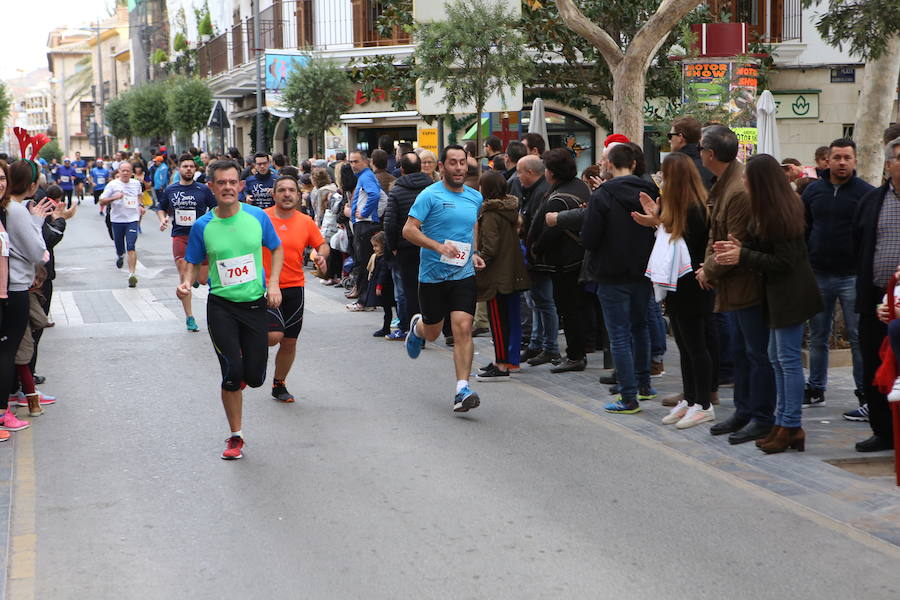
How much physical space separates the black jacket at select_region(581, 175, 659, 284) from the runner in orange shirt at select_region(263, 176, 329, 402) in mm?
1995

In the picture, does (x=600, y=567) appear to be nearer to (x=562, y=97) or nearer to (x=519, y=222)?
(x=519, y=222)

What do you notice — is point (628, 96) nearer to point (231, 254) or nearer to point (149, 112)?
point (231, 254)

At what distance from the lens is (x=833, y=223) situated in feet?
26.6

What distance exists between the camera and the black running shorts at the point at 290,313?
8.54 metres

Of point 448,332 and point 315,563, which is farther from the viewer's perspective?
point 448,332

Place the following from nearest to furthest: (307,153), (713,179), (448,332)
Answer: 1. (713,179)
2. (448,332)
3. (307,153)

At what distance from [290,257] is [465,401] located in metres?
1.72

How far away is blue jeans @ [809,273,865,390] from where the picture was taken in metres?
8.21

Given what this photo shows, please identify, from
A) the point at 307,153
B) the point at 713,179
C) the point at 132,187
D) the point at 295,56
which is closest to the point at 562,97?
the point at 295,56

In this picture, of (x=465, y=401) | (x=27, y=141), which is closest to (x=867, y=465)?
(x=465, y=401)

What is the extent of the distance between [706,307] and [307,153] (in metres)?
28.9

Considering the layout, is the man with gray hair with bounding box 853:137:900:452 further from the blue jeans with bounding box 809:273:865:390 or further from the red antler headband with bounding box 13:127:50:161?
the red antler headband with bounding box 13:127:50:161

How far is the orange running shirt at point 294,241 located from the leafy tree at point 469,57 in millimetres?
7907

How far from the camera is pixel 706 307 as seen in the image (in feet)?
26.3
